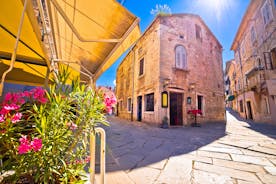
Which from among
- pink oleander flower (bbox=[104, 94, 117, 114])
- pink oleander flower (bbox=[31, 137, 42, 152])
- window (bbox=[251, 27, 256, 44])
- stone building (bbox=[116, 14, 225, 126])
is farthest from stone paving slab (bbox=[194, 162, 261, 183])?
window (bbox=[251, 27, 256, 44])

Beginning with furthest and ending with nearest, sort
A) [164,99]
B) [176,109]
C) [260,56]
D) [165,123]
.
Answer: [260,56] → [176,109] → [164,99] → [165,123]

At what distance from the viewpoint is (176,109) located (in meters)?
8.33

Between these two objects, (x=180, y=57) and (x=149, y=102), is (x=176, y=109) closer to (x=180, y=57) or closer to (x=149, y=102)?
(x=149, y=102)

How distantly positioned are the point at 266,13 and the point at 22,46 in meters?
14.7

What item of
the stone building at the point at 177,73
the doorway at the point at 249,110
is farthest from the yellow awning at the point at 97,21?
the doorway at the point at 249,110

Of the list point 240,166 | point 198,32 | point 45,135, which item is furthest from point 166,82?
point 45,135

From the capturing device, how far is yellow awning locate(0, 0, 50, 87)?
1.52m

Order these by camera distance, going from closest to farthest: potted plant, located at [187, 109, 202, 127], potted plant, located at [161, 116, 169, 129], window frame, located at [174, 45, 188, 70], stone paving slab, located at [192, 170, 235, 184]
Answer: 1. stone paving slab, located at [192, 170, 235, 184]
2. potted plant, located at [161, 116, 169, 129]
3. potted plant, located at [187, 109, 202, 127]
4. window frame, located at [174, 45, 188, 70]

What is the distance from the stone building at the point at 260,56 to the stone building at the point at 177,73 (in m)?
2.79

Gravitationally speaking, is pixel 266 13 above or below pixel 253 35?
above

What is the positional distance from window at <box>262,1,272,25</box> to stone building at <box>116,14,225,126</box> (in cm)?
365

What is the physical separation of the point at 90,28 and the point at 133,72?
9565mm

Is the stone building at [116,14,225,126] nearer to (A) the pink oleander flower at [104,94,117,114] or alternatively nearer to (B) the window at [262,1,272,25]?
(B) the window at [262,1,272,25]

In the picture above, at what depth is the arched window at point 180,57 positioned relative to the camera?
8.57 metres
